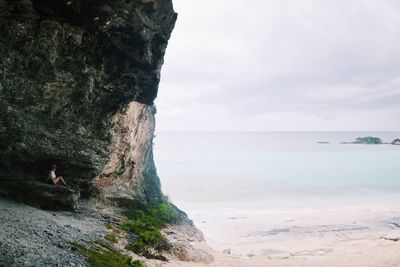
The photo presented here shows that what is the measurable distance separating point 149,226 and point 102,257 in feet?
24.0

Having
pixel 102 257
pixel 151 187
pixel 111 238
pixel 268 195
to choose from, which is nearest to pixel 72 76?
pixel 111 238

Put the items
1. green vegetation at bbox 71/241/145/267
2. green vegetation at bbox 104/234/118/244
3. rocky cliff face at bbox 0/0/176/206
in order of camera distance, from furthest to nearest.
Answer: green vegetation at bbox 104/234/118/244 < rocky cliff face at bbox 0/0/176/206 < green vegetation at bbox 71/241/145/267

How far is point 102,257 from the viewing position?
12.6m

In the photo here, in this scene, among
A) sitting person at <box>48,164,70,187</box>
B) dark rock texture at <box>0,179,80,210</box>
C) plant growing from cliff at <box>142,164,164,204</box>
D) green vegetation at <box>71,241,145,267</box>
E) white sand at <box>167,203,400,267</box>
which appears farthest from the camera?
plant growing from cliff at <box>142,164,164,204</box>

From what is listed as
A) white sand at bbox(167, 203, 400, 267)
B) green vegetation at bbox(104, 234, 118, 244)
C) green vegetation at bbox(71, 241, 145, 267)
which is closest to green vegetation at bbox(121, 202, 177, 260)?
green vegetation at bbox(104, 234, 118, 244)

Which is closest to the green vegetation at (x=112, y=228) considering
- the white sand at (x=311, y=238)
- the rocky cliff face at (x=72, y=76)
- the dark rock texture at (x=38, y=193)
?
the dark rock texture at (x=38, y=193)

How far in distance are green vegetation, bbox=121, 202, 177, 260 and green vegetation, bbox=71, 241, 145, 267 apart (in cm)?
197

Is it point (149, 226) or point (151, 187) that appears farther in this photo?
point (151, 187)

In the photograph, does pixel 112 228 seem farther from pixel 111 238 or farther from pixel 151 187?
pixel 151 187

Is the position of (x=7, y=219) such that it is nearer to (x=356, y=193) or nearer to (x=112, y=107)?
(x=112, y=107)

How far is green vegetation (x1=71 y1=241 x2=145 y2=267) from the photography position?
11.7m

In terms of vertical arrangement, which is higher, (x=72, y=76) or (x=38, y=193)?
(x=72, y=76)

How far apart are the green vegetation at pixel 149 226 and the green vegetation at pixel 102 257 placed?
197 cm

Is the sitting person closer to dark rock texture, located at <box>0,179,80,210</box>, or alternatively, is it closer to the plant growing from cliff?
dark rock texture, located at <box>0,179,80,210</box>
